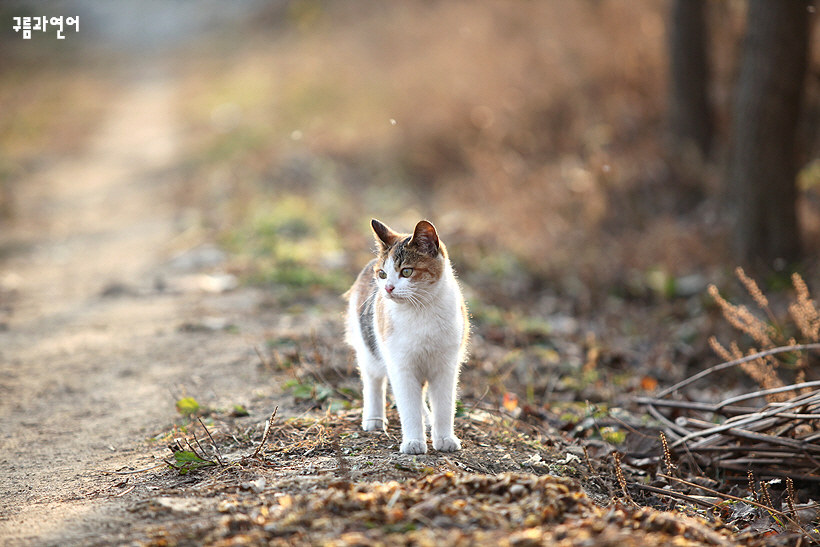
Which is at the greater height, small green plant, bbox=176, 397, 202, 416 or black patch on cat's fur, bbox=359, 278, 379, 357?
black patch on cat's fur, bbox=359, 278, 379, 357

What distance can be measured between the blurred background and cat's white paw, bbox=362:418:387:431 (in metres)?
1.79

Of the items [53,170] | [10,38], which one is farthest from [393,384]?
[10,38]

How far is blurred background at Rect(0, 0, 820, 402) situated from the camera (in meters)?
5.93

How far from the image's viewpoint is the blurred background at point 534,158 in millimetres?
5926

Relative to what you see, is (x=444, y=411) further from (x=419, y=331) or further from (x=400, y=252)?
(x=400, y=252)

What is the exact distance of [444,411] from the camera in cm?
312

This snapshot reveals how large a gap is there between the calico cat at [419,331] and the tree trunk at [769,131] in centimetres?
397

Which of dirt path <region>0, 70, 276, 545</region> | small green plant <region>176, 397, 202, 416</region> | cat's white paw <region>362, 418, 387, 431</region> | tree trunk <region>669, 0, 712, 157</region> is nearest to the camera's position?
dirt path <region>0, 70, 276, 545</region>

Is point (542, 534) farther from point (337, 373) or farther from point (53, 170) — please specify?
point (53, 170)

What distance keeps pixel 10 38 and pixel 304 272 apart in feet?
55.2

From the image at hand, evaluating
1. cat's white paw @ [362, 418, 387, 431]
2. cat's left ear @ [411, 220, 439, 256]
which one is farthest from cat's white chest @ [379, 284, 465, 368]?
cat's white paw @ [362, 418, 387, 431]

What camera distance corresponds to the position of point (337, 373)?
14.1 ft

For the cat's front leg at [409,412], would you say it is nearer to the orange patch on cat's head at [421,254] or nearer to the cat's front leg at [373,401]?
the cat's front leg at [373,401]

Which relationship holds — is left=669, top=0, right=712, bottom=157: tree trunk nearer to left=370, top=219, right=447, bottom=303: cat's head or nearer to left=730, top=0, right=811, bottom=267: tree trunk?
left=730, top=0, right=811, bottom=267: tree trunk
